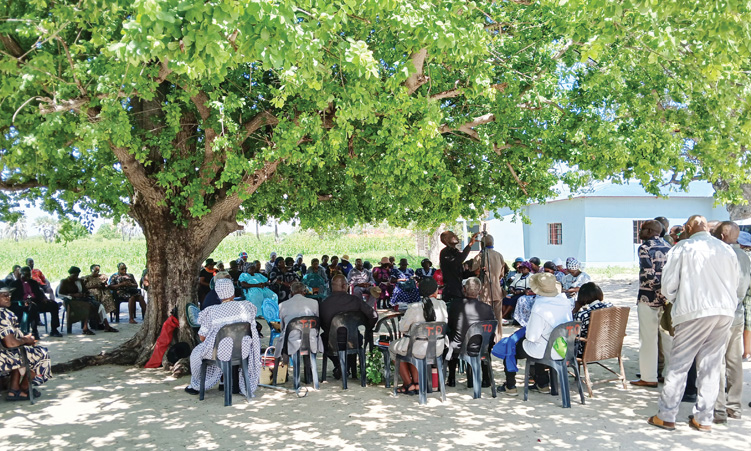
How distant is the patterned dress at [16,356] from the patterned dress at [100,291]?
6.22 metres

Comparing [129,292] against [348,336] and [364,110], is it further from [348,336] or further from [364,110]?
[364,110]

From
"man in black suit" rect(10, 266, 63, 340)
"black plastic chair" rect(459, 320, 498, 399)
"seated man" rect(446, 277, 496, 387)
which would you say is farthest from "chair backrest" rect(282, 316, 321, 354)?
"man in black suit" rect(10, 266, 63, 340)

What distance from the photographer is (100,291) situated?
43.5 feet

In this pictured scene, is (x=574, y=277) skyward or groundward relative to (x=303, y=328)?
skyward

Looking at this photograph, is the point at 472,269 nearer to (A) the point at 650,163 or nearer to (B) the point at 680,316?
(A) the point at 650,163

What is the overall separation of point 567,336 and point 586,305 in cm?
90

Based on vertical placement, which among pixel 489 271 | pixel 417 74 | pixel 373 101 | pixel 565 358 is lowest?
pixel 565 358

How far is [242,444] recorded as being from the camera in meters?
5.46

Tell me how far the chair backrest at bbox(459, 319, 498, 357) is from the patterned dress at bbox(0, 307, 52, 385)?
493 cm

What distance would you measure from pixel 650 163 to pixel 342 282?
475 centimetres

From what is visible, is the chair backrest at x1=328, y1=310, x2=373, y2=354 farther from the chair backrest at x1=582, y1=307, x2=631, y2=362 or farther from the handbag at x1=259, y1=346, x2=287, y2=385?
the chair backrest at x1=582, y1=307, x2=631, y2=362

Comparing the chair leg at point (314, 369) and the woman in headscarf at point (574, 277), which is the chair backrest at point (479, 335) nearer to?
the chair leg at point (314, 369)

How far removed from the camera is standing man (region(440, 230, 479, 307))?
29.7ft

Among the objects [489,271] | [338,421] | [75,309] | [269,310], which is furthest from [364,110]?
[75,309]
